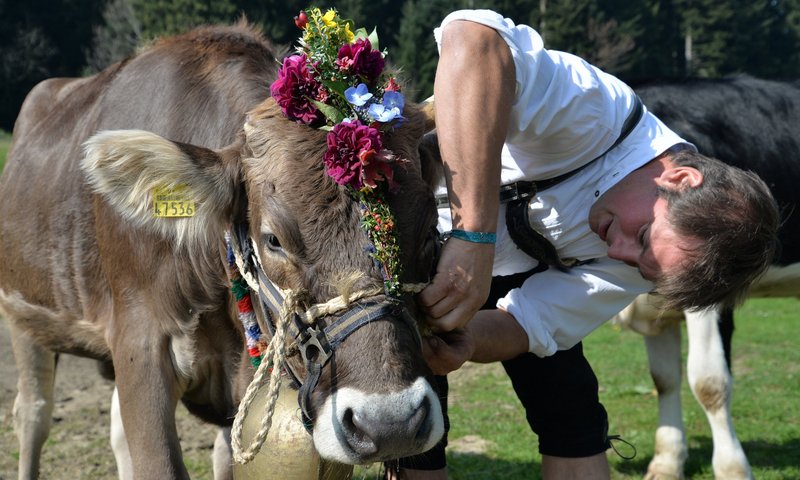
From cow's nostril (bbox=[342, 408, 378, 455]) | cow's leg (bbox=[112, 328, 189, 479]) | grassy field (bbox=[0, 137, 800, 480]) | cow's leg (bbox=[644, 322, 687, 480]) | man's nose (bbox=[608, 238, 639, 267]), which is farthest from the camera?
grassy field (bbox=[0, 137, 800, 480])

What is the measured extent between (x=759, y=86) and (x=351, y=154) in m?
4.99

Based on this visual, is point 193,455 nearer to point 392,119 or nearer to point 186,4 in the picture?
point 392,119

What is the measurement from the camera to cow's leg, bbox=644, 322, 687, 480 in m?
5.64

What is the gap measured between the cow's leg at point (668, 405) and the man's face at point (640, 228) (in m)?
2.84

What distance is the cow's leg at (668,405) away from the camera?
5637 mm

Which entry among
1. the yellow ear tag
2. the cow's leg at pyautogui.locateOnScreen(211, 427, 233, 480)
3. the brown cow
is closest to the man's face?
the brown cow

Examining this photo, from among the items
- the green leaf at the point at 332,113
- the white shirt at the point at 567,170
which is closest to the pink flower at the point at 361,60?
the green leaf at the point at 332,113

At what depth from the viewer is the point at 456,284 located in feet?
8.80

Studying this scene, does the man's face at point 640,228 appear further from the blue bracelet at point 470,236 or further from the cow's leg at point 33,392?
the cow's leg at point 33,392

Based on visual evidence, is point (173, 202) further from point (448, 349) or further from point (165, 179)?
point (448, 349)

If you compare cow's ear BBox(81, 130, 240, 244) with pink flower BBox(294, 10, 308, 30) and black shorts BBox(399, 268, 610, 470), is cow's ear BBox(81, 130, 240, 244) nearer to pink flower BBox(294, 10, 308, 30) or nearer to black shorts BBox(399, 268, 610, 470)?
pink flower BBox(294, 10, 308, 30)

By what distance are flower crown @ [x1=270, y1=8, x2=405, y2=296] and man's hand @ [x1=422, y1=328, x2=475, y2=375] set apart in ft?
1.30

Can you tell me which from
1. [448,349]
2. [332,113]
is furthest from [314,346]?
[332,113]

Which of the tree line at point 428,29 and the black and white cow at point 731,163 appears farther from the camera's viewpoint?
the tree line at point 428,29
